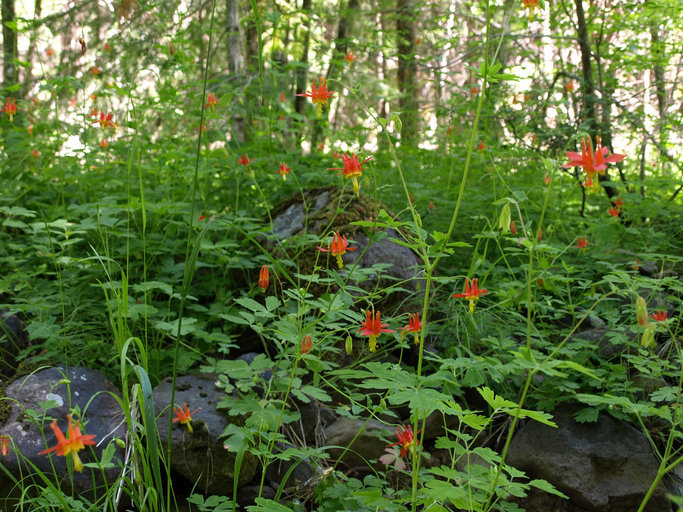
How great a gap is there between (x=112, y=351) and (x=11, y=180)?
224cm

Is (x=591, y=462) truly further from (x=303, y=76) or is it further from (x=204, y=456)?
(x=303, y=76)

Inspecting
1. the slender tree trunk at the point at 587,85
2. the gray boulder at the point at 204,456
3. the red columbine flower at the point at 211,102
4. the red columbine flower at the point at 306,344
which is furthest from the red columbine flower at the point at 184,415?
the slender tree trunk at the point at 587,85

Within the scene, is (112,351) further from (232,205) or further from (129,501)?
(232,205)

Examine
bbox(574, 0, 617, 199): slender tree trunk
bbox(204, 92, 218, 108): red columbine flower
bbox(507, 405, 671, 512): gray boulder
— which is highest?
bbox(574, 0, 617, 199): slender tree trunk

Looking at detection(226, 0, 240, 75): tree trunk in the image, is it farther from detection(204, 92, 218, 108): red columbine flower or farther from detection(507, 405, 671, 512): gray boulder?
detection(507, 405, 671, 512): gray boulder

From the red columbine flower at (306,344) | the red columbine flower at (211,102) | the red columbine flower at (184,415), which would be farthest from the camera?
the red columbine flower at (211,102)

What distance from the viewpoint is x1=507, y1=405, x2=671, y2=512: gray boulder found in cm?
247

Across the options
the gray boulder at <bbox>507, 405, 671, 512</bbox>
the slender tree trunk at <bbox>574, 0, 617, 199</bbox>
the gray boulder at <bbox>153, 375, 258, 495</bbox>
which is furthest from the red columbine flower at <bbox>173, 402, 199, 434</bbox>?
the slender tree trunk at <bbox>574, 0, 617, 199</bbox>

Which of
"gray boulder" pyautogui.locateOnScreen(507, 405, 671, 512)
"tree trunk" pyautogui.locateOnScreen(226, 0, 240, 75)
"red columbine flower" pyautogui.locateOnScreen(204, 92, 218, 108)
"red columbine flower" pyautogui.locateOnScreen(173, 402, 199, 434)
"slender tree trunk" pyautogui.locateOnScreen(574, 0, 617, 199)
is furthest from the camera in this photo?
"tree trunk" pyautogui.locateOnScreen(226, 0, 240, 75)

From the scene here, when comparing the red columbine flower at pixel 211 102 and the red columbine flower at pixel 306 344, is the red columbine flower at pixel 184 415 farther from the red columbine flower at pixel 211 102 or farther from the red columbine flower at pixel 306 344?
the red columbine flower at pixel 211 102

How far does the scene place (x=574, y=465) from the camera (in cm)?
254

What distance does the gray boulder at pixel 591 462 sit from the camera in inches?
97.3

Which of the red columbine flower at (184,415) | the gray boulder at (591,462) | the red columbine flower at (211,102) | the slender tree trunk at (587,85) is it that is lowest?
the gray boulder at (591,462)

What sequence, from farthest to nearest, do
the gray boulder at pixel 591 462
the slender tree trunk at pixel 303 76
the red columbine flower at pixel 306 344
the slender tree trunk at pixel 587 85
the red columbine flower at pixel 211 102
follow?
the slender tree trunk at pixel 303 76 < the slender tree trunk at pixel 587 85 < the red columbine flower at pixel 211 102 < the gray boulder at pixel 591 462 < the red columbine flower at pixel 306 344
